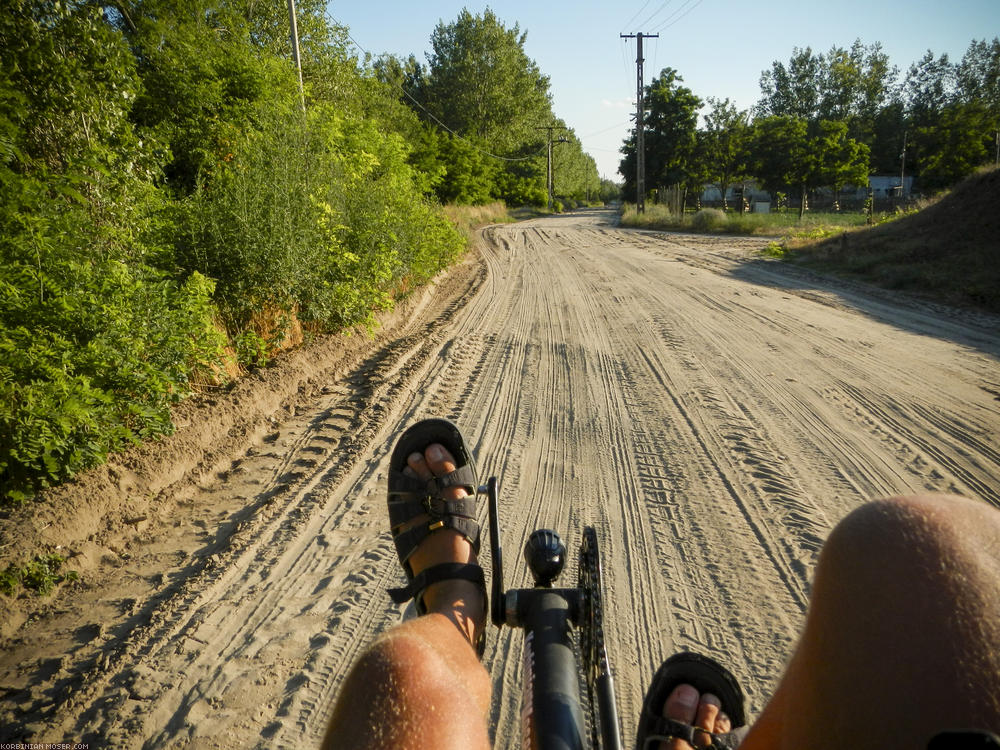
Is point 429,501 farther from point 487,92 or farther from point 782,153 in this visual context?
point 487,92

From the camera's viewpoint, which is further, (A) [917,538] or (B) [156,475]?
(B) [156,475]

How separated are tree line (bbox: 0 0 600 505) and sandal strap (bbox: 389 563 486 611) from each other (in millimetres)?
1784

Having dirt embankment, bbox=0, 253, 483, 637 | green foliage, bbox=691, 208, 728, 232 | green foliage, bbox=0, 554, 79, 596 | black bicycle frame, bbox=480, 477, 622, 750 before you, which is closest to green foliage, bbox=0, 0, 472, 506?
dirt embankment, bbox=0, 253, 483, 637

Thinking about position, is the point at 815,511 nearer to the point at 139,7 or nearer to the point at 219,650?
the point at 219,650

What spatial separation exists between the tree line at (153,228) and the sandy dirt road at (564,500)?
67 centimetres

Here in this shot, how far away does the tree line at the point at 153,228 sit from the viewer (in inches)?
105

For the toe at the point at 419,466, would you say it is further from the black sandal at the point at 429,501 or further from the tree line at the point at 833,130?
the tree line at the point at 833,130

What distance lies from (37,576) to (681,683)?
2413 mm

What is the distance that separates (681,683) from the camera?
1625 mm

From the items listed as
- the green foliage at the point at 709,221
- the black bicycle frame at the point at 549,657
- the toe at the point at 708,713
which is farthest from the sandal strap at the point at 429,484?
the green foliage at the point at 709,221

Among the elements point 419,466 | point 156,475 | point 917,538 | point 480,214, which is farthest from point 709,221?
point 917,538

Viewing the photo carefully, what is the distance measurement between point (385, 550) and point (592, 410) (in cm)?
197

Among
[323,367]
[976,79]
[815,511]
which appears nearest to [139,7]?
[323,367]

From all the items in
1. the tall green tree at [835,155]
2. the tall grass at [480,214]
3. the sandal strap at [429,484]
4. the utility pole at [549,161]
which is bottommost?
the sandal strap at [429,484]
